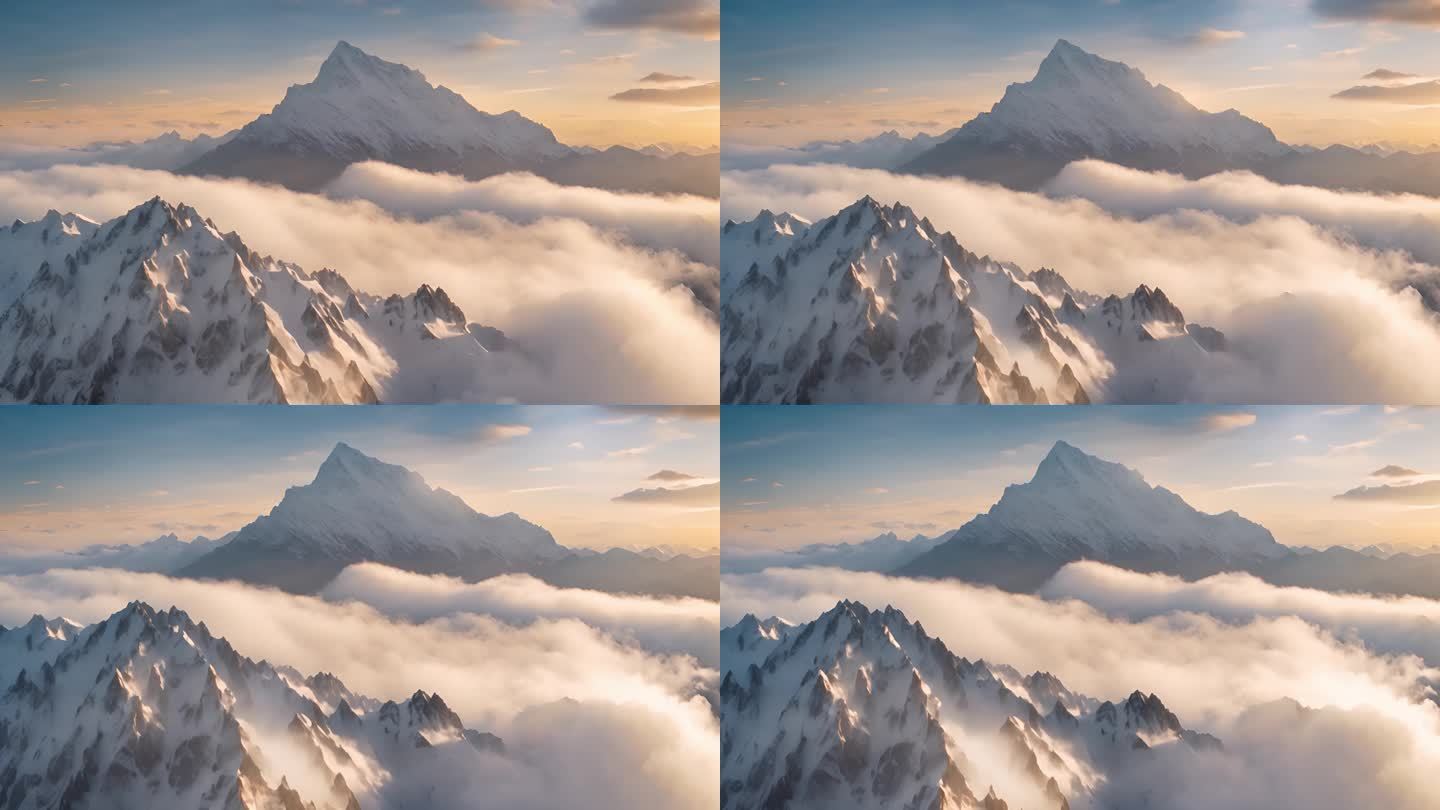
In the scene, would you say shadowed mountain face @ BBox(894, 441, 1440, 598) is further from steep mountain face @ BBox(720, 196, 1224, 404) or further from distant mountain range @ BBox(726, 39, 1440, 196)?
distant mountain range @ BBox(726, 39, 1440, 196)

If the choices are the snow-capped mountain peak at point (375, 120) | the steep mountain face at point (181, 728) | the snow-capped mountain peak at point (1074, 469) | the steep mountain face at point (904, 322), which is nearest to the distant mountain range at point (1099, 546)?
the snow-capped mountain peak at point (1074, 469)

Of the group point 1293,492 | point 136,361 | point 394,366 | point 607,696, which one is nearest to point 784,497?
point 607,696

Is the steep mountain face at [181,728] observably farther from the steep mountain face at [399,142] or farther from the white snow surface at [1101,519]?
the white snow surface at [1101,519]

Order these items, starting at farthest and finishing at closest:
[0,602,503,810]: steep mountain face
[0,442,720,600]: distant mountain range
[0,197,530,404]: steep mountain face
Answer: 1. [0,442,720,600]: distant mountain range
2. [0,197,530,404]: steep mountain face
3. [0,602,503,810]: steep mountain face

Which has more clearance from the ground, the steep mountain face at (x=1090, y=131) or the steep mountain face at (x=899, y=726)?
the steep mountain face at (x=1090, y=131)

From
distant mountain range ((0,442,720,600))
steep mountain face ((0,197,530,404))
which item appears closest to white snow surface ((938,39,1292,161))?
distant mountain range ((0,442,720,600))

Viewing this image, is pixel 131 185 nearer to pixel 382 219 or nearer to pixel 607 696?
pixel 382 219
